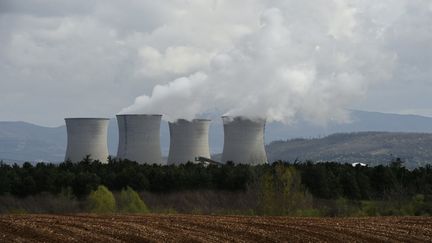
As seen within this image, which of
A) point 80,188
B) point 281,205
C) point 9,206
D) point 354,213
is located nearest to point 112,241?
point 354,213

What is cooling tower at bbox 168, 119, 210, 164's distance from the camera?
40.6 m

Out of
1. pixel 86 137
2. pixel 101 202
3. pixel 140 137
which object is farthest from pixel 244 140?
pixel 101 202

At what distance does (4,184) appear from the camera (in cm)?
3253

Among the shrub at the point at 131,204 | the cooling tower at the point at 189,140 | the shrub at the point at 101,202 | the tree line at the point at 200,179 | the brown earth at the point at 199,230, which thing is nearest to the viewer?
the brown earth at the point at 199,230

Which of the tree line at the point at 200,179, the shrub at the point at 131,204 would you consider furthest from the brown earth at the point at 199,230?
the tree line at the point at 200,179

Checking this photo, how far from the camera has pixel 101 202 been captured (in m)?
28.5

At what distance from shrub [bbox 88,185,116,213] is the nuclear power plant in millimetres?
9146

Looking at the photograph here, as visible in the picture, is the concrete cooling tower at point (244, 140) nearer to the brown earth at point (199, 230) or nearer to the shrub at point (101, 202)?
the shrub at point (101, 202)

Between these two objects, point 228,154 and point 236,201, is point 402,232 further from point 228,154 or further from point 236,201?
point 228,154

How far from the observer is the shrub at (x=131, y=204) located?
26859 millimetres

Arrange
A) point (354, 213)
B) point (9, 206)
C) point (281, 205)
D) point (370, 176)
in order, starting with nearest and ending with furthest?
point (354, 213), point (281, 205), point (9, 206), point (370, 176)

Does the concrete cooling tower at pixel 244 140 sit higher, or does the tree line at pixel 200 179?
the concrete cooling tower at pixel 244 140

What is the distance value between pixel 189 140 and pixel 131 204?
43.0 ft

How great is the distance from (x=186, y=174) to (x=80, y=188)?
4953 millimetres
